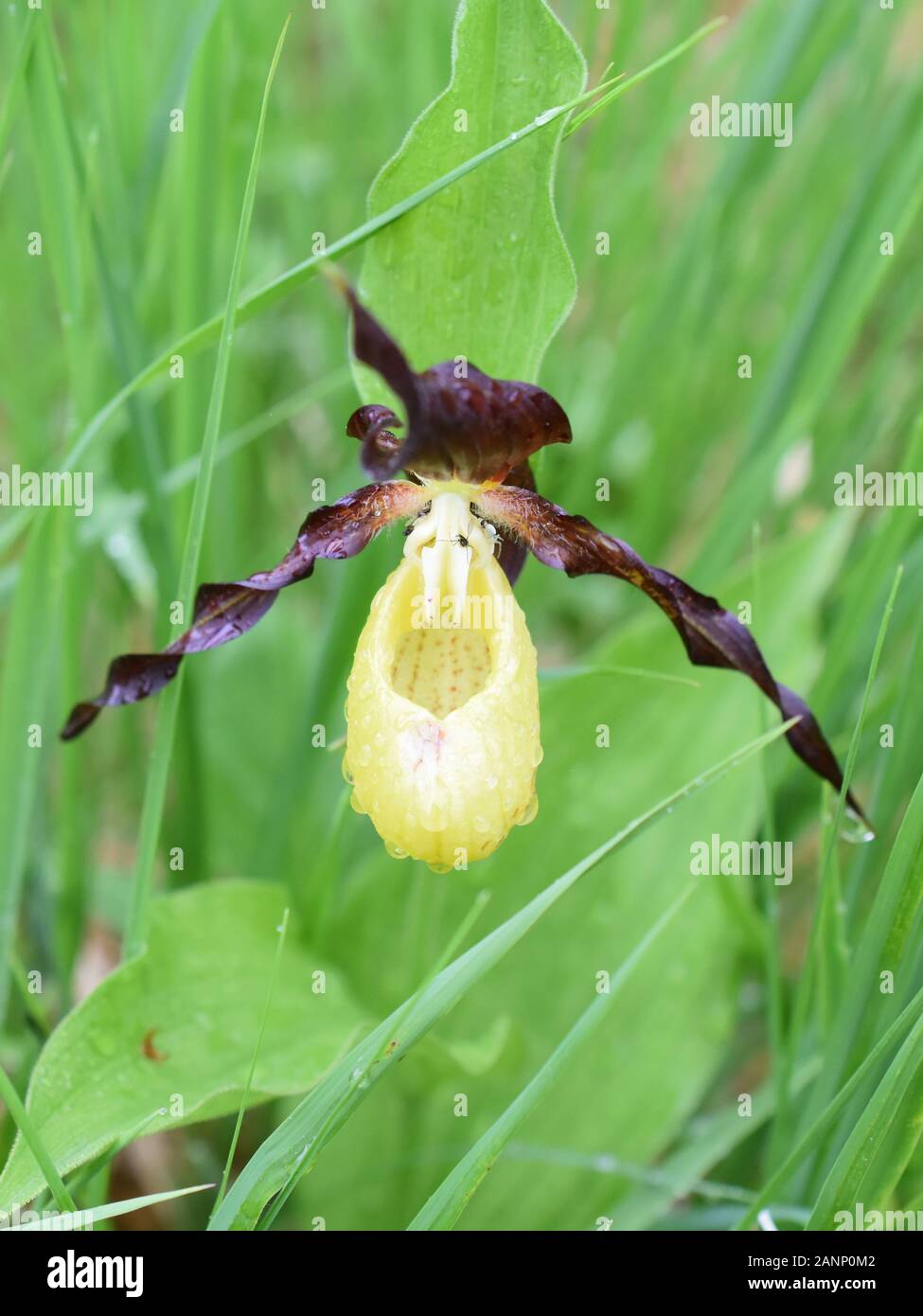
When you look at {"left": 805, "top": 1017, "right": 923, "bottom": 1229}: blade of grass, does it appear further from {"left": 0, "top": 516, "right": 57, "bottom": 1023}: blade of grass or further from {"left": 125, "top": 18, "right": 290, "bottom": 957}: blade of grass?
{"left": 0, "top": 516, "right": 57, "bottom": 1023}: blade of grass

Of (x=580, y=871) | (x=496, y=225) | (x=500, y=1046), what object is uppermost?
(x=496, y=225)

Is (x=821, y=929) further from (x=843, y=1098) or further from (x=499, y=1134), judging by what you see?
(x=499, y=1134)

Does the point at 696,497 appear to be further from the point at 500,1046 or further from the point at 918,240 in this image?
the point at 500,1046

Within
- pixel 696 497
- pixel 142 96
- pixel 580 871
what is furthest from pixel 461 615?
pixel 696 497

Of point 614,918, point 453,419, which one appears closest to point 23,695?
point 453,419

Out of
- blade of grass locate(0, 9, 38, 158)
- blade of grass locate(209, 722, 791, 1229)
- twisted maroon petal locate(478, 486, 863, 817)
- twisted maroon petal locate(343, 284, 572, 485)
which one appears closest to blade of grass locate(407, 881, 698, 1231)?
blade of grass locate(209, 722, 791, 1229)

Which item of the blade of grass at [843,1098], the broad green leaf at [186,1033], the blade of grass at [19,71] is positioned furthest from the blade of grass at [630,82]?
the broad green leaf at [186,1033]

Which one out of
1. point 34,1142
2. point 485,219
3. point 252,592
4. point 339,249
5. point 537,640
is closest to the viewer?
point 34,1142
